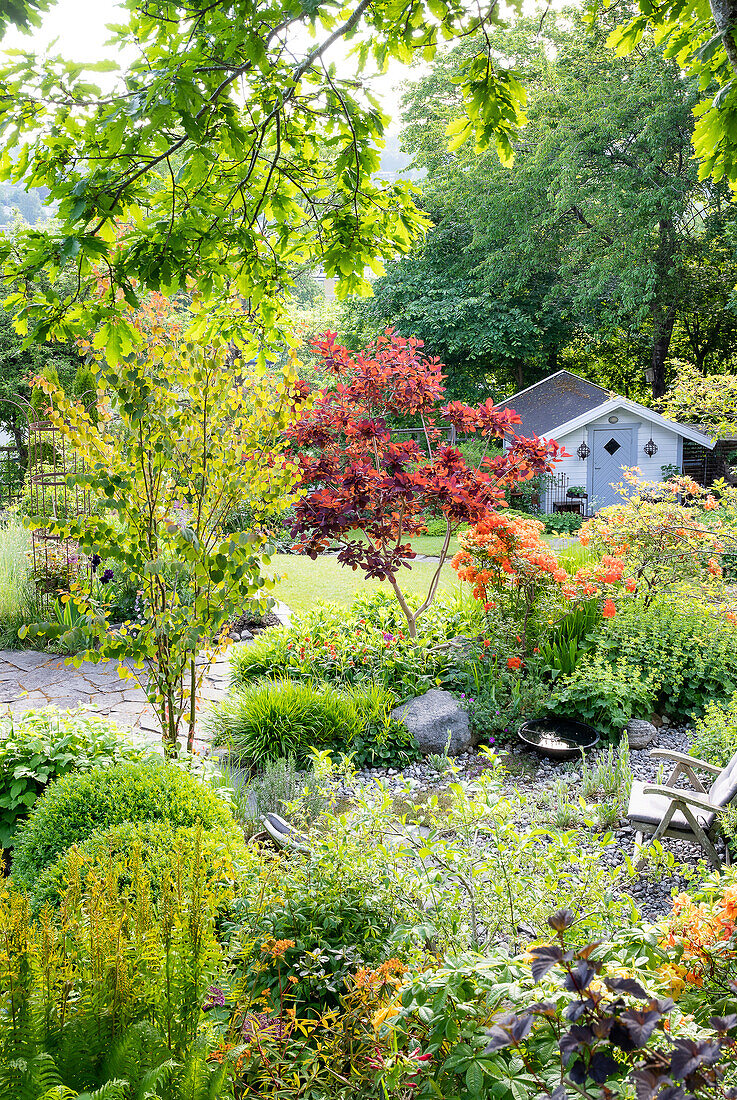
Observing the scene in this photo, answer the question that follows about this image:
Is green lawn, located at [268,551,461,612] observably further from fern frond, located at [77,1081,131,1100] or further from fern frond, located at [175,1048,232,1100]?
fern frond, located at [77,1081,131,1100]

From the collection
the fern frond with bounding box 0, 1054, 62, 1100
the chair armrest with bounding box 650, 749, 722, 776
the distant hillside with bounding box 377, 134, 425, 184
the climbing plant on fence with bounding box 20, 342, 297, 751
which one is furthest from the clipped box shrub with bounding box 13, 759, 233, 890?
the distant hillside with bounding box 377, 134, 425, 184

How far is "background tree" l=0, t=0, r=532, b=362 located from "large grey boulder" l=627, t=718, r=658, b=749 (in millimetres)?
3886

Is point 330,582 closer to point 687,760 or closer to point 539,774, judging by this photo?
point 539,774

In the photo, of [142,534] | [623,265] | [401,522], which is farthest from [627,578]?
[623,265]

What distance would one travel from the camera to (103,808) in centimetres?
275

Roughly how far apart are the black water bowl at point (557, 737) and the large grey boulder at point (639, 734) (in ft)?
0.91

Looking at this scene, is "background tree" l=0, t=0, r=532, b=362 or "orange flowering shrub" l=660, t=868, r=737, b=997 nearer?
"orange flowering shrub" l=660, t=868, r=737, b=997

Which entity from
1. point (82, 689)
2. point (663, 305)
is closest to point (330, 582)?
point (82, 689)

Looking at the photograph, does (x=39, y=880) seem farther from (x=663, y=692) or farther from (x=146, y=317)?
(x=663, y=692)

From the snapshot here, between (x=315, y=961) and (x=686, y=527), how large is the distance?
225 inches

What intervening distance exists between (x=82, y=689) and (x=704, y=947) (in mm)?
5482

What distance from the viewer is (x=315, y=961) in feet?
6.55

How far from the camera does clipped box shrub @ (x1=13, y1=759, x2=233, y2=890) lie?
2654 mm

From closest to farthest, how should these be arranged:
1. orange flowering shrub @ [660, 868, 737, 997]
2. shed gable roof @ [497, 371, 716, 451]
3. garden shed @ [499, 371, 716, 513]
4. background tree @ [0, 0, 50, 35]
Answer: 1. orange flowering shrub @ [660, 868, 737, 997]
2. background tree @ [0, 0, 50, 35]
3. shed gable roof @ [497, 371, 716, 451]
4. garden shed @ [499, 371, 716, 513]
